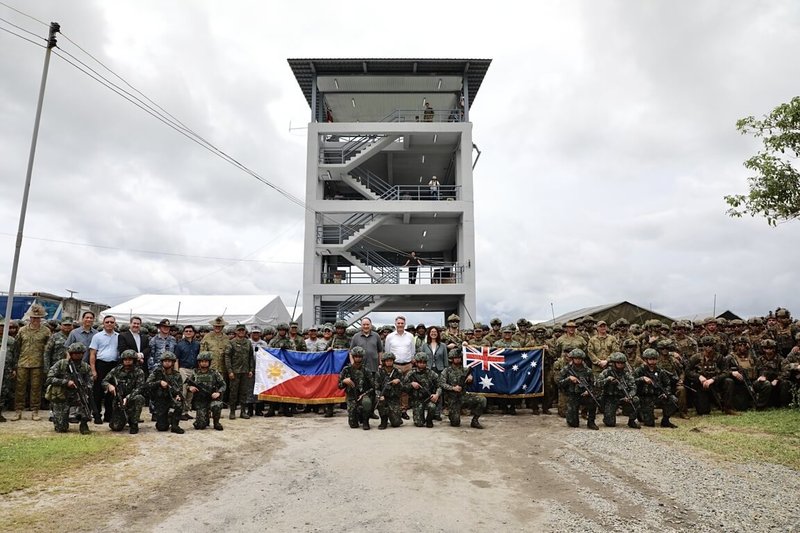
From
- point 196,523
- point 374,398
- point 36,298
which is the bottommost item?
point 196,523

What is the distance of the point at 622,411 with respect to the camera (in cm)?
1105

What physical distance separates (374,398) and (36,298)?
24603 mm

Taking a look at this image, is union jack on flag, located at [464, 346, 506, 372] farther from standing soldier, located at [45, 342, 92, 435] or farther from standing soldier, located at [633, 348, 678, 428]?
standing soldier, located at [45, 342, 92, 435]

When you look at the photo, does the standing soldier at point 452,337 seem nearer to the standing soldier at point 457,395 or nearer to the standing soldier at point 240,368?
the standing soldier at point 457,395

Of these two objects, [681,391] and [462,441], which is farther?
[681,391]

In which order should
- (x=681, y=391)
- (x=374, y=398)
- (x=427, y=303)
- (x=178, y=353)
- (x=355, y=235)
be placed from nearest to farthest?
(x=374, y=398)
(x=681, y=391)
(x=178, y=353)
(x=355, y=235)
(x=427, y=303)

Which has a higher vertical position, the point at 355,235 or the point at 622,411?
the point at 355,235

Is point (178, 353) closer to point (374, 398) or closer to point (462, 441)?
point (374, 398)

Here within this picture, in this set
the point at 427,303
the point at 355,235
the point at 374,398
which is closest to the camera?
the point at 374,398

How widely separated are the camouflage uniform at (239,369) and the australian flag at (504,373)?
4562mm

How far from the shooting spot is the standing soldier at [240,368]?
413 inches

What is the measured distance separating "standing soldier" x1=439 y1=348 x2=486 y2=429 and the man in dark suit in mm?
5590

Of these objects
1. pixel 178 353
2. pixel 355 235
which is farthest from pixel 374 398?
pixel 355 235

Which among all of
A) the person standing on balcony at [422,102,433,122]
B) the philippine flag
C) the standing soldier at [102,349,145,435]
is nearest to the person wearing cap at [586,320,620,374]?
the philippine flag
